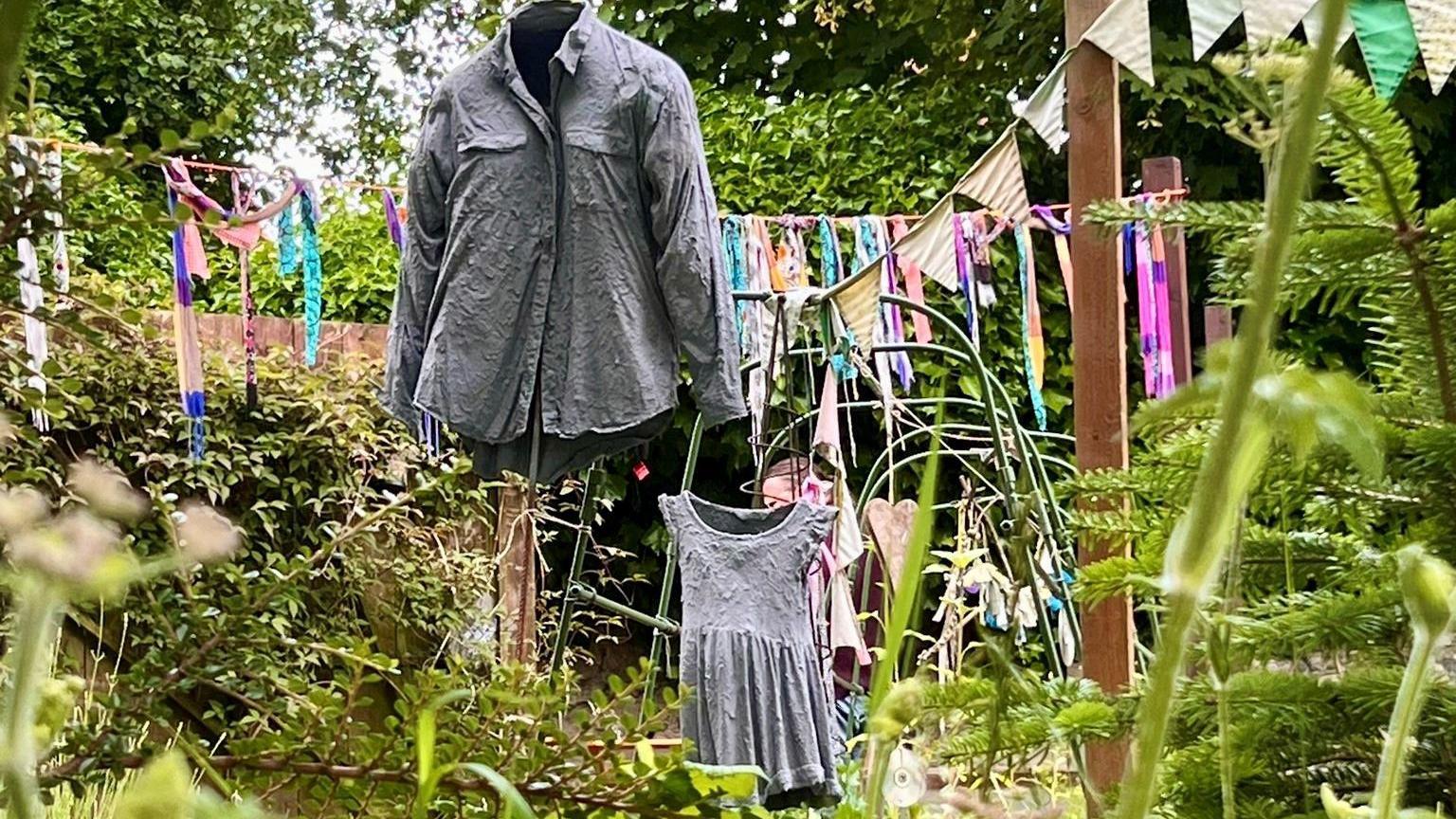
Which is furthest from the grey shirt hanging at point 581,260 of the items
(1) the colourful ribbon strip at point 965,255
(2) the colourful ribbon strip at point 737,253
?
(1) the colourful ribbon strip at point 965,255

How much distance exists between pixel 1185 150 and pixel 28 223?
186 inches

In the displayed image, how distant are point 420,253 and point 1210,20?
1.38 m

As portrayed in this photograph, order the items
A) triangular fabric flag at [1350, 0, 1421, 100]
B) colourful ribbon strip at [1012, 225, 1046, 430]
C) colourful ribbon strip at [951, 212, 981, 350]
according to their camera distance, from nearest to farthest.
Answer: triangular fabric flag at [1350, 0, 1421, 100], colourful ribbon strip at [1012, 225, 1046, 430], colourful ribbon strip at [951, 212, 981, 350]

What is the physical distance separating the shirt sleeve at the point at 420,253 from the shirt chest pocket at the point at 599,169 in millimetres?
232

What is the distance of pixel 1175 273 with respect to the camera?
12.1 ft

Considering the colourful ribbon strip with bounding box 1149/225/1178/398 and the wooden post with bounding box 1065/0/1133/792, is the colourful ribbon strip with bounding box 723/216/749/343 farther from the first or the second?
the wooden post with bounding box 1065/0/1133/792

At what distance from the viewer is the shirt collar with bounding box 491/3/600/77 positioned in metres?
2.07

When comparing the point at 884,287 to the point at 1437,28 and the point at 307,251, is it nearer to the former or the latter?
the point at 307,251

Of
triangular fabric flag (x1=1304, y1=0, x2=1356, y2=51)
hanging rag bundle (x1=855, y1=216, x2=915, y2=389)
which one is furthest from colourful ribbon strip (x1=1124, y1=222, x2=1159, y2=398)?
triangular fabric flag (x1=1304, y1=0, x2=1356, y2=51)

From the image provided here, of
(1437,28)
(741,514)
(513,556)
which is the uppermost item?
(1437,28)

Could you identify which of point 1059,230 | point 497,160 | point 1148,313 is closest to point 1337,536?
point 497,160

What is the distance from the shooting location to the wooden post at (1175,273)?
11.0 ft

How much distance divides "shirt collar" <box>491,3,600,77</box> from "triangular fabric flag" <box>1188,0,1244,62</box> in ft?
3.74

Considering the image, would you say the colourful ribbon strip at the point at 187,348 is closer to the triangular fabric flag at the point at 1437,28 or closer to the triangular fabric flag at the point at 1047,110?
the triangular fabric flag at the point at 1047,110
